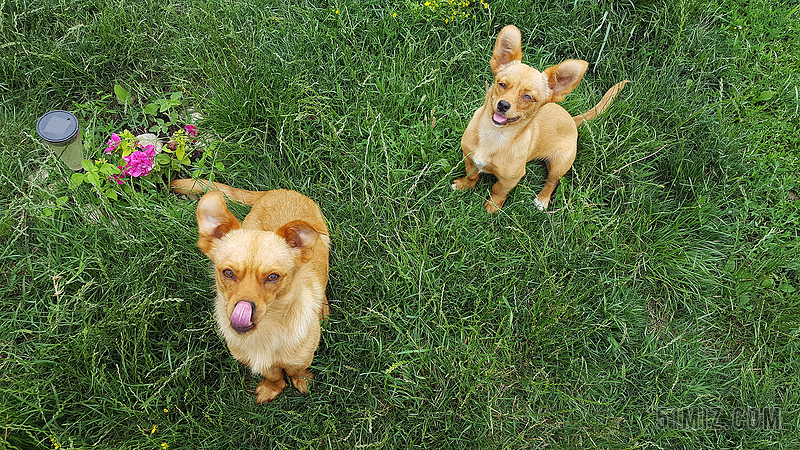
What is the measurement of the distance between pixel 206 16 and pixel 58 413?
9.69 ft

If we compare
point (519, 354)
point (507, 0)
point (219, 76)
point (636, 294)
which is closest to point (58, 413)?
point (219, 76)

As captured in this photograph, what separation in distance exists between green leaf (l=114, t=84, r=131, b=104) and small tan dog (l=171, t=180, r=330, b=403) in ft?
4.98

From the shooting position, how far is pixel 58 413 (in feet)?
7.95

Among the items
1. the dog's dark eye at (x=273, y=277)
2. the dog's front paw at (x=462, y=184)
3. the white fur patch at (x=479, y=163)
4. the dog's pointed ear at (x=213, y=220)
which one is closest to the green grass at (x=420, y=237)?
the dog's front paw at (x=462, y=184)

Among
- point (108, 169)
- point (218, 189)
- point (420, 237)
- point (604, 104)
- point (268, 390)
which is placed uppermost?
point (604, 104)

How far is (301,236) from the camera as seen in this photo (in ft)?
7.47

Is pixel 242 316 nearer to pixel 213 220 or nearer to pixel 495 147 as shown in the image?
pixel 213 220

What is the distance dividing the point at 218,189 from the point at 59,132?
1.00 m

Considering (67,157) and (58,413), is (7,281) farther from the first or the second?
(58,413)

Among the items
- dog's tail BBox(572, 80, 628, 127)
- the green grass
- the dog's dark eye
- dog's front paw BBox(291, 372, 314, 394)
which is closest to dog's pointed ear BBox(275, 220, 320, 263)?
the dog's dark eye

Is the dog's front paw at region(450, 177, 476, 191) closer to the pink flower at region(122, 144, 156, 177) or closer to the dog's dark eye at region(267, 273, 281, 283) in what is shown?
the dog's dark eye at region(267, 273, 281, 283)

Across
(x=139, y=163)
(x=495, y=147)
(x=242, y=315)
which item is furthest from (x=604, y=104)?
(x=139, y=163)

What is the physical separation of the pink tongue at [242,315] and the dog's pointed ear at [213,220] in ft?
1.34

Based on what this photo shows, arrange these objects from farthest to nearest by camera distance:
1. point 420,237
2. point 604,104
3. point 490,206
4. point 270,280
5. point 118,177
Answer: point 604,104, point 490,206, point 420,237, point 118,177, point 270,280
